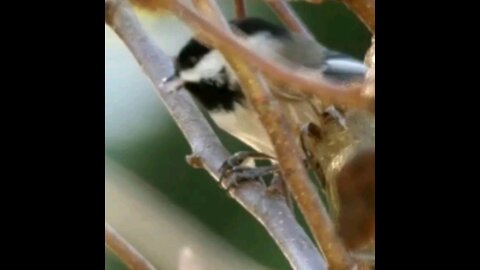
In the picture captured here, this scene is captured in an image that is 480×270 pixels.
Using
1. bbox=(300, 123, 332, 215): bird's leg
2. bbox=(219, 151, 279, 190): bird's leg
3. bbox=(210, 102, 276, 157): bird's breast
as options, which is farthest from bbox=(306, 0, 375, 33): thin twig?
bbox=(210, 102, 276, 157): bird's breast

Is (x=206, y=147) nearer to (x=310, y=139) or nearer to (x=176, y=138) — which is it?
(x=310, y=139)

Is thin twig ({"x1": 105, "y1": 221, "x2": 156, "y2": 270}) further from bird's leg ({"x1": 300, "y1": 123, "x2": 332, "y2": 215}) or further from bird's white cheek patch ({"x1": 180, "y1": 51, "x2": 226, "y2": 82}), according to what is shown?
bird's white cheek patch ({"x1": 180, "y1": 51, "x2": 226, "y2": 82})

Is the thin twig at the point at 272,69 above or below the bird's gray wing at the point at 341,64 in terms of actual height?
above

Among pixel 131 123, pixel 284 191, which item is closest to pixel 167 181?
pixel 131 123

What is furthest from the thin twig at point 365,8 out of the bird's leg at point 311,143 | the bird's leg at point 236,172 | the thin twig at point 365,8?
the bird's leg at point 236,172

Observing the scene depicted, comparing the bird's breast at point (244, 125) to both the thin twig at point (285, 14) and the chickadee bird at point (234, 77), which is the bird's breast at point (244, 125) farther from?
the thin twig at point (285, 14)

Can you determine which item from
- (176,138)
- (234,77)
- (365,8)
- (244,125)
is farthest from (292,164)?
(176,138)
